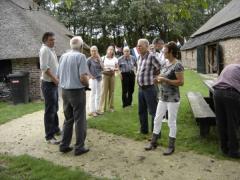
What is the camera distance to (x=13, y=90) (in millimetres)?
14211

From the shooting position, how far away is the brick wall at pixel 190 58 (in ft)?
109

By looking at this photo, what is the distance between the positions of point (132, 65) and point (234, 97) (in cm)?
516

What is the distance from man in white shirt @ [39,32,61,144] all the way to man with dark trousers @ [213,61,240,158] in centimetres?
314

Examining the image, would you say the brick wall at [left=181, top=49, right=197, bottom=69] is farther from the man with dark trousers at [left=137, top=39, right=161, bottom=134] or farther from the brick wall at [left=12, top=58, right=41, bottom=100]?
the man with dark trousers at [left=137, top=39, right=161, bottom=134]

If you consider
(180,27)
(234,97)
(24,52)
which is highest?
(180,27)

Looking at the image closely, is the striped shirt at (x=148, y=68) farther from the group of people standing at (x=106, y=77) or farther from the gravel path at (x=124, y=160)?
the group of people standing at (x=106, y=77)

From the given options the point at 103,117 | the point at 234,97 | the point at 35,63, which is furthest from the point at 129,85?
the point at 35,63

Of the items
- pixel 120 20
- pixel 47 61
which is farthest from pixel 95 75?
pixel 120 20

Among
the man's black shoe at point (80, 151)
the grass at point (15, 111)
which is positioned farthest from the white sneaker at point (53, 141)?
the grass at point (15, 111)

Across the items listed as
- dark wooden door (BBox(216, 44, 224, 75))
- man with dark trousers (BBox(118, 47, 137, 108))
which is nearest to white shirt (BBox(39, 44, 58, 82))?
man with dark trousers (BBox(118, 47, 137, 108))

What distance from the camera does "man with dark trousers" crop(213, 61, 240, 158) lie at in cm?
591

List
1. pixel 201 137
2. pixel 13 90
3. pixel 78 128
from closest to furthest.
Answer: pixel 78 128 < pixel 201 137 < pixel 13 90

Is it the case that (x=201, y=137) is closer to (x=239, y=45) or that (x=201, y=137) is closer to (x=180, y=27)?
(x=239, y=45)

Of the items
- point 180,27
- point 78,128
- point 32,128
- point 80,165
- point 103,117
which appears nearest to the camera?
point 80,165
